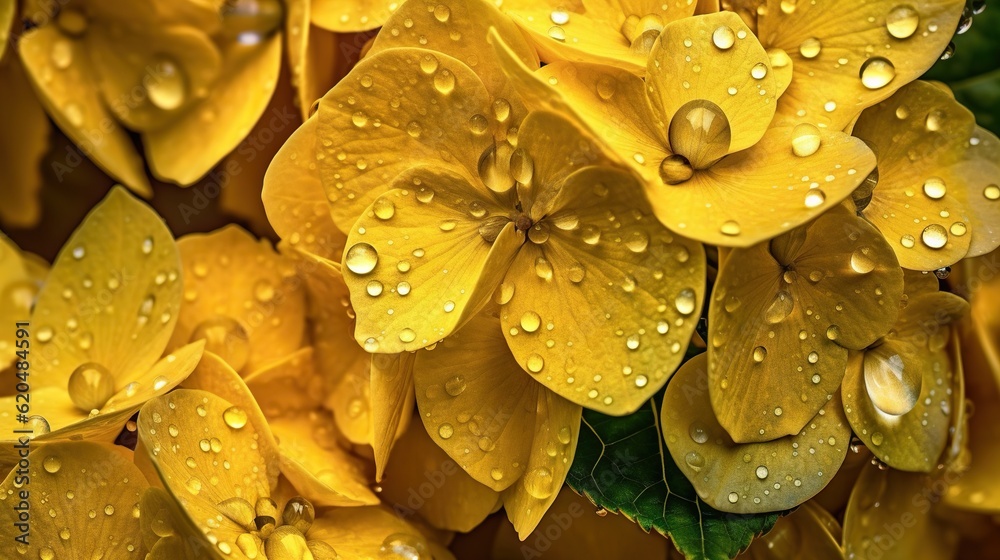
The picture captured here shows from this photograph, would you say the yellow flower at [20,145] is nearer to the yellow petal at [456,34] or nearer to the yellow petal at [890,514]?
the yellow petal at [456,34]

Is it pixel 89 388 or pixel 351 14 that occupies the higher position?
pixel 351 14

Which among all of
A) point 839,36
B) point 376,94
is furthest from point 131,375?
point 839,36

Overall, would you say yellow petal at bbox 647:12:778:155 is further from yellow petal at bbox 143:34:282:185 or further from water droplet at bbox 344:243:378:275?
yellow petal at bbox 143:34:282:185

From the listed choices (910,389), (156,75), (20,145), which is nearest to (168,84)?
(156,75)

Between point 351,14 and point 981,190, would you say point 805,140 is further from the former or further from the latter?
point 351,14

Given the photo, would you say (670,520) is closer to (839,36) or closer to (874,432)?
(874,432)

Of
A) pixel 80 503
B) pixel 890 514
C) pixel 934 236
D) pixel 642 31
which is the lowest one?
pixel 890 514

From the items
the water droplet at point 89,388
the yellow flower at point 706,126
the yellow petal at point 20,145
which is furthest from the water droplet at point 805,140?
the yellow petal at point 20,145
